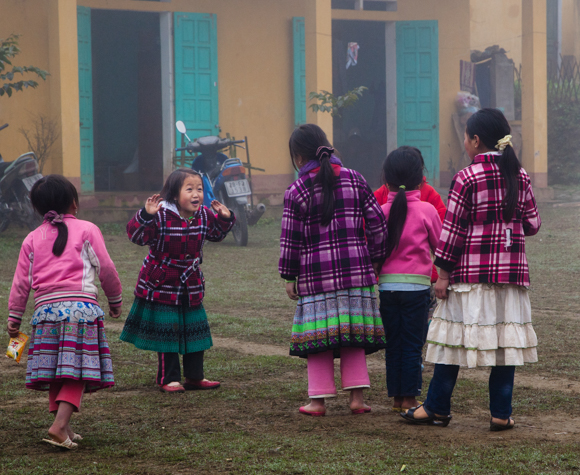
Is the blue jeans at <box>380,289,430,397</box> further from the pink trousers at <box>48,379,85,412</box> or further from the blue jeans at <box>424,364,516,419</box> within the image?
the pink trousers at <box>48,379,85,412</box>

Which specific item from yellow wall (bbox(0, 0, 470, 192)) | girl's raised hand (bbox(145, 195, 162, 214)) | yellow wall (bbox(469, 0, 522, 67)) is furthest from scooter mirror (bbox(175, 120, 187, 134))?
girl's raised hand (bbox(145, 195, 162, 214))

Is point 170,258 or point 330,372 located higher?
point 170,258

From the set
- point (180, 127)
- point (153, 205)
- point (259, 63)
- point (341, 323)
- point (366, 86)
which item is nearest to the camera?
point (341, 323)

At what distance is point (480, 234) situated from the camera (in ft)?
10.1

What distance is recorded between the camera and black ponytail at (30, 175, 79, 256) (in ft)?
10.1

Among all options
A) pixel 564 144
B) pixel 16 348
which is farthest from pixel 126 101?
pixel 16 348

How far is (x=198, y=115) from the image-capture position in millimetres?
13094

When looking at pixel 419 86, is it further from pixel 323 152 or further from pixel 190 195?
pixel 323 152

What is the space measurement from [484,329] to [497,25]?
15.4 meters

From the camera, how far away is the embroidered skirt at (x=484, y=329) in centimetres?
300

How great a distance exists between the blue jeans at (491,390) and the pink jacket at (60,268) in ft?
4.50

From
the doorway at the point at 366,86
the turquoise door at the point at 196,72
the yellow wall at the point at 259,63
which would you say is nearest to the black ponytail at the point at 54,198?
the yellow wall at the point at 259,63

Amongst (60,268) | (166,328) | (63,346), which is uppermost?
(60,268)

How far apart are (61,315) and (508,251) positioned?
1.75m
